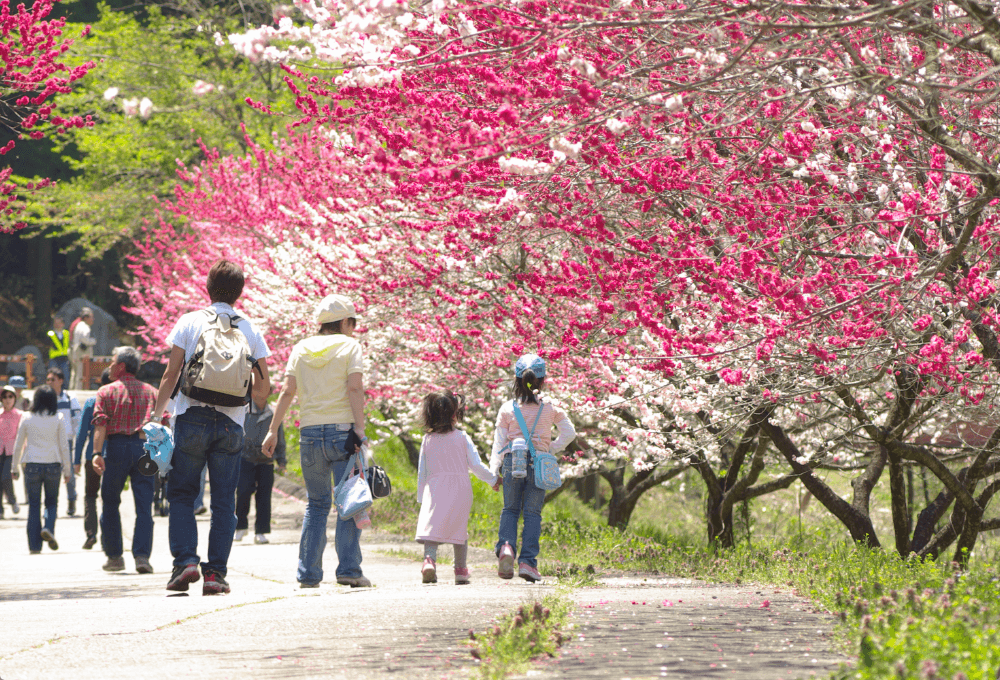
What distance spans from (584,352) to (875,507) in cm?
1212

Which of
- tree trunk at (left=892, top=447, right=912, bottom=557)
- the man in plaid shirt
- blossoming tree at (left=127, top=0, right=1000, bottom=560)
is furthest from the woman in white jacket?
tree trunk at (left=892, top=447, right=912, bottom=557)

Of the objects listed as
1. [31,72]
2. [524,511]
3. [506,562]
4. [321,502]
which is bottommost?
[506,562]

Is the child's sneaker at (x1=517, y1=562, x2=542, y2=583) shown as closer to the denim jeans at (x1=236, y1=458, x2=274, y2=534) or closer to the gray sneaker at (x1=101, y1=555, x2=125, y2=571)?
the gray sneaker at (x1=101, y1=555, x2=125, y2=571)

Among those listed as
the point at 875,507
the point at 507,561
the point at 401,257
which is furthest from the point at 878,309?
the point at 875,507

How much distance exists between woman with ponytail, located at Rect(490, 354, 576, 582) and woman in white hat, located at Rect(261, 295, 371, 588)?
1.27 metres

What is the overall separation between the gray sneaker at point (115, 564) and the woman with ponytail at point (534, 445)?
3344 millimetres

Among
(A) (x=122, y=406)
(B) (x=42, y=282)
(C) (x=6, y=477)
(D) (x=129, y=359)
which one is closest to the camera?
(A) (x=122, y=406)

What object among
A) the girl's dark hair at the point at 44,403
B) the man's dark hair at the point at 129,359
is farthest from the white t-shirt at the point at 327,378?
the girl's dark hair at the point at 44,403

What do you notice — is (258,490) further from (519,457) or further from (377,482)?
(377,482)

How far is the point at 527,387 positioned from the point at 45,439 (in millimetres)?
6779

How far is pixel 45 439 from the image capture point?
1252cm

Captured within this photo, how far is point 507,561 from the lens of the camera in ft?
26.4

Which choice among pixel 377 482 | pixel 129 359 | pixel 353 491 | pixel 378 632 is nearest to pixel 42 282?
pixel 129 359

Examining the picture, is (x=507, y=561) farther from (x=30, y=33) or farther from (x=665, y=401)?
(x=30, y=33)
